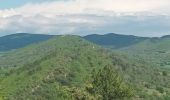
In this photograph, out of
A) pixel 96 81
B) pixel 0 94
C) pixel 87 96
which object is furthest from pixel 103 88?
pixel 0 94

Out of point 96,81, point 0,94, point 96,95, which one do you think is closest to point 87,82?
point 96,81

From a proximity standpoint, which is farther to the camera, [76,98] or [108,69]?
[108,69]

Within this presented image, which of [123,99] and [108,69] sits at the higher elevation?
[108,69]

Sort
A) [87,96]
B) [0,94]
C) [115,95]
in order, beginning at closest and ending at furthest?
[0,94], [87,96], [115,95]

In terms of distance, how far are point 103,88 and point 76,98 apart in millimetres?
12726

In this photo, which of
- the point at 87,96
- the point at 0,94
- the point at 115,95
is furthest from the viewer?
the point at 115,95

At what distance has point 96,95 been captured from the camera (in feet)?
334

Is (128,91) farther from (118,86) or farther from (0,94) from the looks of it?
(0,94)

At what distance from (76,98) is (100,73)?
15.6 m

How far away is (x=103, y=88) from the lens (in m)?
108

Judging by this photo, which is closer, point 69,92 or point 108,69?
point 69,92

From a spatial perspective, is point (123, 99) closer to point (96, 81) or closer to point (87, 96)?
point (96, 81)

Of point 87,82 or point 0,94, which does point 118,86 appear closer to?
point 87,82

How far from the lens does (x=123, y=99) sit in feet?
356
